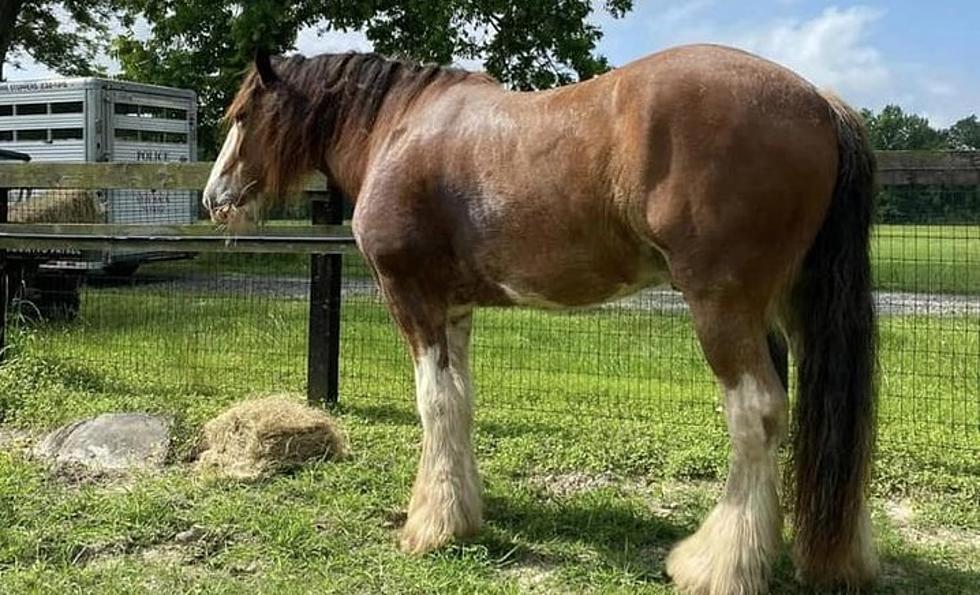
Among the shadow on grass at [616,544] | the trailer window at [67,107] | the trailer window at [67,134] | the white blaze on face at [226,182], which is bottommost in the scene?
the shadow on grass at [616,544]

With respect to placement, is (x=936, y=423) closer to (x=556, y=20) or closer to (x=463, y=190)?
(x=463, y=190)

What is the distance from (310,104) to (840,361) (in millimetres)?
2541

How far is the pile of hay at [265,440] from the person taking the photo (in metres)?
4.60

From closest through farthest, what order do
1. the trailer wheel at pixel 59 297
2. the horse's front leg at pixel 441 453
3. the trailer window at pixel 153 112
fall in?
the horse's front leg at pixel 441 453 → the trailer wheel at pixel 59 297 → the trailer window at pixel 153 112

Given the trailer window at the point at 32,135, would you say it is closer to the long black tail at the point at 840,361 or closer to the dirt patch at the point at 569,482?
the dirt patch at the point at 569,482

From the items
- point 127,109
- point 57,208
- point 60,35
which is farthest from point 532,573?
point 60,35

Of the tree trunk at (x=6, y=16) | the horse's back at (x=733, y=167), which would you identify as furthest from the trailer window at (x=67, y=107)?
the horse's back at (x=733, y=167)

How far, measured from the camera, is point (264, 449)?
465cm

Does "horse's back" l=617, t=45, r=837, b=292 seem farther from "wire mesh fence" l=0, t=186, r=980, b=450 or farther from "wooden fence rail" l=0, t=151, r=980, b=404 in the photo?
"wooden fence rail" l=0, t=151, r=980, b=404

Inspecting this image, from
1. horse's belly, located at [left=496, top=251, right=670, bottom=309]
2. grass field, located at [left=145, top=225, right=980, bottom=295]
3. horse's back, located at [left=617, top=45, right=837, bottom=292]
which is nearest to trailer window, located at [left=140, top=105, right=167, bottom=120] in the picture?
grass field, located at [left=145, top=225, right=980, bottom=295]

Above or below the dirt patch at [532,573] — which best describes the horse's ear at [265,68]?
above

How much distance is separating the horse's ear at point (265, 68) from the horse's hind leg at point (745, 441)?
7.50 ft

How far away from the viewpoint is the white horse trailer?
1294 cm

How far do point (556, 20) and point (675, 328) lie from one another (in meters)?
9.37
